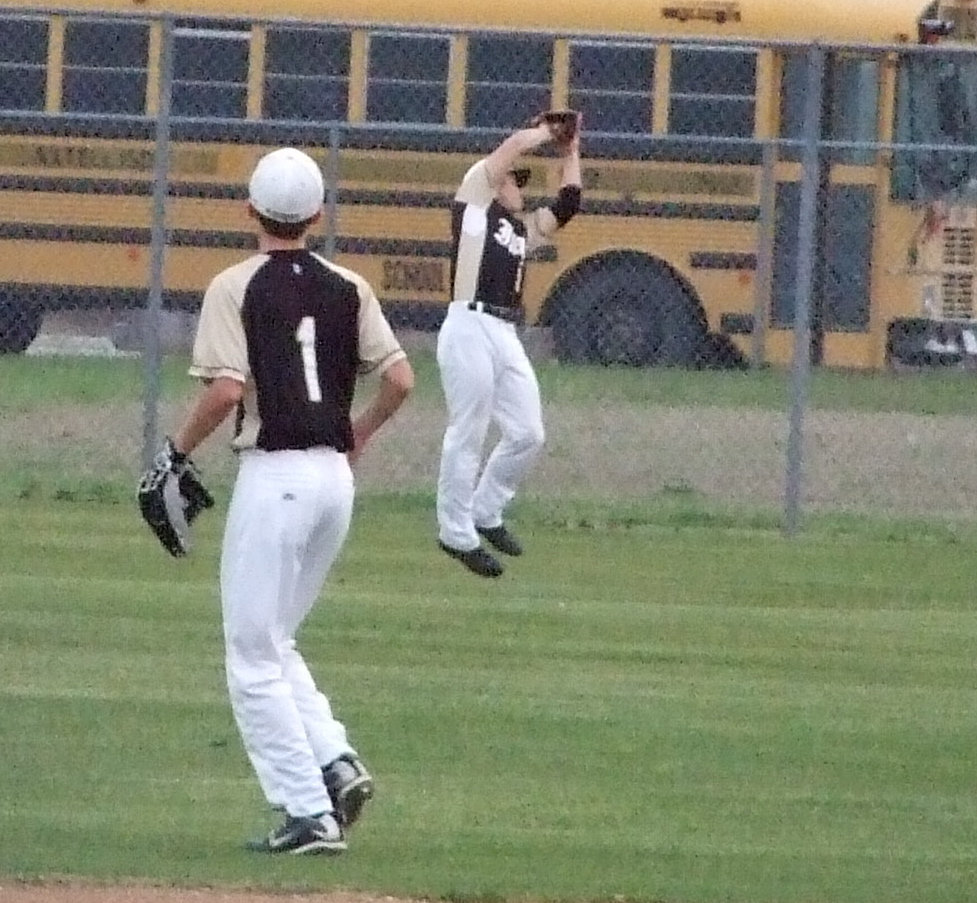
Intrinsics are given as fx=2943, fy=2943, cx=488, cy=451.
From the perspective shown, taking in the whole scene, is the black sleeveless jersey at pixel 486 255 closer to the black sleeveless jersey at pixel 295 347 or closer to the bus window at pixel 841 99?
the black sleeveless jersey at pixel 295 347

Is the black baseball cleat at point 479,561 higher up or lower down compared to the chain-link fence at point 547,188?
lower down

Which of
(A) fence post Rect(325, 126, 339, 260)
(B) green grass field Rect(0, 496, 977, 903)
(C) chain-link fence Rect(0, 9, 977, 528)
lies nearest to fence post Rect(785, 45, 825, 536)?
(B) green grass field Rect(0, 496, 977, 903)

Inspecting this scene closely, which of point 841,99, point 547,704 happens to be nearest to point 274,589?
point 547,704

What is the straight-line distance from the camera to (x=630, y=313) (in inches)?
791

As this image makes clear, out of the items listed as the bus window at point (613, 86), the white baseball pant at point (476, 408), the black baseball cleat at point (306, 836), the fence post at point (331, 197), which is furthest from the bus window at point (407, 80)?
the black baseball cleat at point (306, 836)

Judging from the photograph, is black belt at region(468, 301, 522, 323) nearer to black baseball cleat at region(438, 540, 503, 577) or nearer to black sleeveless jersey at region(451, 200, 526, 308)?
black sleeveless jersey at region(451, 200, 526, 308)

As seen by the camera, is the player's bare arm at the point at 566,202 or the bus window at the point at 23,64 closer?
the player's bare arm at the point at 566,202

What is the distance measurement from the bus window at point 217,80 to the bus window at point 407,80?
3.11ft

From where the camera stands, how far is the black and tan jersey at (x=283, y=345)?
23.5 feet

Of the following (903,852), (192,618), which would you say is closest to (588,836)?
(903,852)

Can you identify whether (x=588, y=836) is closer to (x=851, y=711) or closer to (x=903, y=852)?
(x=903, y=852)

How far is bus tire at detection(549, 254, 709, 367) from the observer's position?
19453 mm

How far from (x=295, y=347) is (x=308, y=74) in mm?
13640

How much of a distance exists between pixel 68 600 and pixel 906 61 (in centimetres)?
1141
